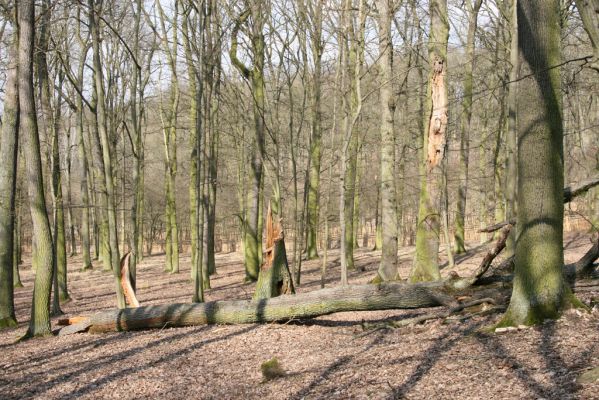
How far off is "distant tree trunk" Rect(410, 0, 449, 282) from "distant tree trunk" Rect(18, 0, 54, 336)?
6.68 metres

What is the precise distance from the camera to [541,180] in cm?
627

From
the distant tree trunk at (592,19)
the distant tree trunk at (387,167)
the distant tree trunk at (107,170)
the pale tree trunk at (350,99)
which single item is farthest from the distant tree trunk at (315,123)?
the distant tree trunk at (592,19)

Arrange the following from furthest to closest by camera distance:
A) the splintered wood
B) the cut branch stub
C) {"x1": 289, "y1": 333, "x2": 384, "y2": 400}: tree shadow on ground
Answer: the cut branch stub < the splintered wood < {"x1": 289, "y1": 333, "x2": 384, "y2": 400}: tree shadow on ground

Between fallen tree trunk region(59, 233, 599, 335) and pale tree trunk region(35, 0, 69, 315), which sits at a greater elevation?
pale tree trunk region(35, 0, 69, 315)

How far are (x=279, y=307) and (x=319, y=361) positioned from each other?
2186 millimetres

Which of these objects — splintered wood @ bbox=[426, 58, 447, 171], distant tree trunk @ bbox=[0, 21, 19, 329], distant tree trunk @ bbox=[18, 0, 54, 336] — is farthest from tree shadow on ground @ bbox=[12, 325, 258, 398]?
splintered wood @ bbox=[426, 58, 447, 171]

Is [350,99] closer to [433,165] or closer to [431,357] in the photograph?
[433,165]

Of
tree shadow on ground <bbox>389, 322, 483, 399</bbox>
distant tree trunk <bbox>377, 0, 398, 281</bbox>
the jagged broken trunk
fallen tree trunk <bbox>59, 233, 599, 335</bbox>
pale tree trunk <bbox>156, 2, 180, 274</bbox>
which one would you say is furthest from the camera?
pale tree trunk <bbox>156, 2, 180, 274</bbox>

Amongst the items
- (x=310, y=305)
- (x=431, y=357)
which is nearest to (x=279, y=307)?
(x=310, y=305)

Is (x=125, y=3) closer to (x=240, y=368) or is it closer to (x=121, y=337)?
(x=121, y=337)

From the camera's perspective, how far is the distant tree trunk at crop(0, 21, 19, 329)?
11.2 metres

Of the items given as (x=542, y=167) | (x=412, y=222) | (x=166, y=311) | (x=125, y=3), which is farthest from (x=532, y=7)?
(x=412, y=222)

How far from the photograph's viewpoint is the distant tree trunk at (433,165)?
432 inches

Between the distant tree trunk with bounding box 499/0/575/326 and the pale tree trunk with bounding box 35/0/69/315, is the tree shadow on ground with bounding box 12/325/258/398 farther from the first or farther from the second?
the pale tree trunk with bounding box 35/0/69/315
